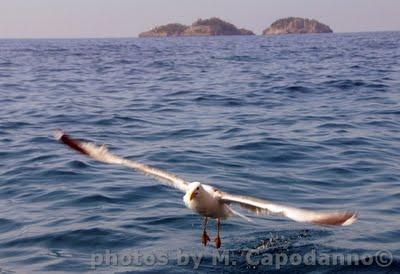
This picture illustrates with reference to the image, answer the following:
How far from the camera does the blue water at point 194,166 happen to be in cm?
1077

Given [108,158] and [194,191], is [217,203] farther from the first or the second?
[108,158]

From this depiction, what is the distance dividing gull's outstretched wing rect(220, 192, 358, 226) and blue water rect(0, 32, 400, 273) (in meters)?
1.77

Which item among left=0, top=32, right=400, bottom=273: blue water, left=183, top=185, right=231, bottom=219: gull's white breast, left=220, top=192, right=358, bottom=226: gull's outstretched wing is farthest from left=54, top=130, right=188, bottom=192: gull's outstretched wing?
left=0, top=32, right=400, bottom=273: blue water

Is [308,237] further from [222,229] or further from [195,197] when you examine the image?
[195,197]

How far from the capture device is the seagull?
6.87 meters

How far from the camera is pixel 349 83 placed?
30.3 m

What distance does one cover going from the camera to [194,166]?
15.5 m

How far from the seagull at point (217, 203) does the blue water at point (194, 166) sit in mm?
1287

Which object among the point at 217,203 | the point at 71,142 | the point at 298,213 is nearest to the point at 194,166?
the point at 71,142

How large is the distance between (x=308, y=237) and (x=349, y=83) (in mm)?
20458

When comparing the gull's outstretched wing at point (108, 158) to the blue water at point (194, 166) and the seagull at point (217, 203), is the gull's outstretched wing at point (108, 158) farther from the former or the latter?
the blue water at point (194, 166)

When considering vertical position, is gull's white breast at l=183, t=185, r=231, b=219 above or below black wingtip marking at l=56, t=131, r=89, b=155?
below

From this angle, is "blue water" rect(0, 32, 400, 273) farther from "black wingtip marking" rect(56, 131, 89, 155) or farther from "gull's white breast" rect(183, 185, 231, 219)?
"black wingtip marking" rect(56, 131, 89, 155)

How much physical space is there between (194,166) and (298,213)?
Result: 843 centimetres
